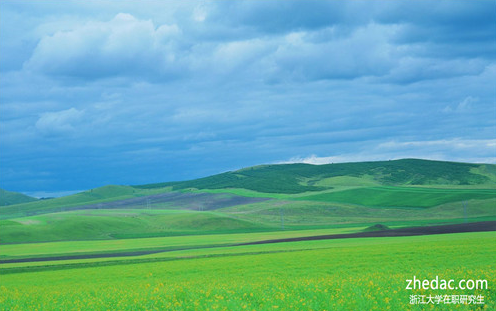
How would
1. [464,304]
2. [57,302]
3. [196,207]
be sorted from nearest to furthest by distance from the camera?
[464,304]
[57,302]
[196,207]

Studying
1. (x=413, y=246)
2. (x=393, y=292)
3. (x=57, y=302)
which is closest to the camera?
(x=393, y=292)

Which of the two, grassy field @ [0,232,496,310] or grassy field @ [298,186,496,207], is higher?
grassy field @ [298,186,496,207]

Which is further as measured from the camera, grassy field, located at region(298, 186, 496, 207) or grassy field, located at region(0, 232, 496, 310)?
grassy field, located at region(298, 186, 496, 207)

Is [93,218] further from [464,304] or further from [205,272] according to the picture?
[464,304]

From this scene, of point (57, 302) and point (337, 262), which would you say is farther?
point (337, 262)

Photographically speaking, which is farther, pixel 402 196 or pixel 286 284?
pixel 402 196

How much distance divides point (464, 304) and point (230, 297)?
748 cm

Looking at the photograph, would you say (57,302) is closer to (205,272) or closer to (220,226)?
(205,272)

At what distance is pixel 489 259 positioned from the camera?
33.2 metres

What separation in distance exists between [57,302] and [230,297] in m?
7.90

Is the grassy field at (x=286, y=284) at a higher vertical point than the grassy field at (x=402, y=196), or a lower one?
lower

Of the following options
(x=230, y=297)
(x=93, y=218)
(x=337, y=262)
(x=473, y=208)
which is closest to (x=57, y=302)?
(x=230, y=297)

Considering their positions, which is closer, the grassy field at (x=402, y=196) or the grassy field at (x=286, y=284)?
the grassy field at (x=286, y=284)

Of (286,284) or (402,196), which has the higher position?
(402,196)
